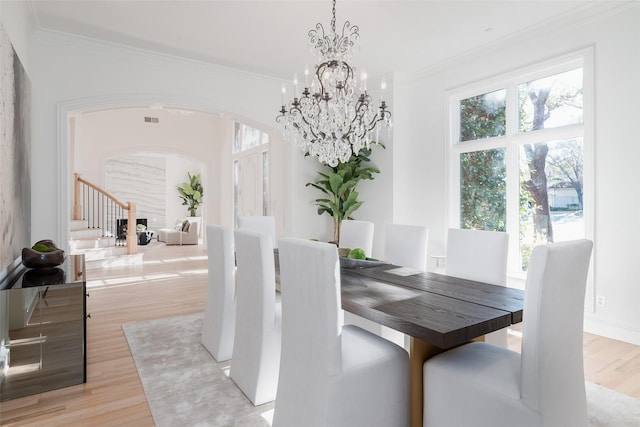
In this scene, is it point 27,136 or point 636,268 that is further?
point 27,136

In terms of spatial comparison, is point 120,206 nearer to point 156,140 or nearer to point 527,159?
point 156,140

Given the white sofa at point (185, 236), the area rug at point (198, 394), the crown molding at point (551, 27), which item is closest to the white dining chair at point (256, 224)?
the area rug at point (198, 394)

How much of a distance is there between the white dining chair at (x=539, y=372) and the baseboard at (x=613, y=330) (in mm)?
2305

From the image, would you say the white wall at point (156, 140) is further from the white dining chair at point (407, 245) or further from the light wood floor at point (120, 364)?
the white dining chair at point (407, 245)

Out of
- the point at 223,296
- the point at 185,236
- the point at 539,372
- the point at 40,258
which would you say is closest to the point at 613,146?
the point at 539,372

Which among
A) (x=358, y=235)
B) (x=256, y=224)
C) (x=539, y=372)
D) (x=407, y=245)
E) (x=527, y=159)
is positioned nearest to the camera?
(x=539, y=372)

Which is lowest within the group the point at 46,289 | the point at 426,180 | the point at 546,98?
the point at 46,289

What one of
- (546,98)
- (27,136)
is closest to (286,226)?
(27,136)

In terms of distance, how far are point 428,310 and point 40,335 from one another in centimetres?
243

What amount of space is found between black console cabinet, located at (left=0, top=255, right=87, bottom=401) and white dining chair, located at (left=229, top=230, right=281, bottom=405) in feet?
3.72

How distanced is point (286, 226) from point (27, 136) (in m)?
3.35

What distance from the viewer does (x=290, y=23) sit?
370cm

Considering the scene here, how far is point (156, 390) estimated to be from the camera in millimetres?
2293

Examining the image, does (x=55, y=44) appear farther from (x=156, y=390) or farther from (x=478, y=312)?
(x=478, y=312)
